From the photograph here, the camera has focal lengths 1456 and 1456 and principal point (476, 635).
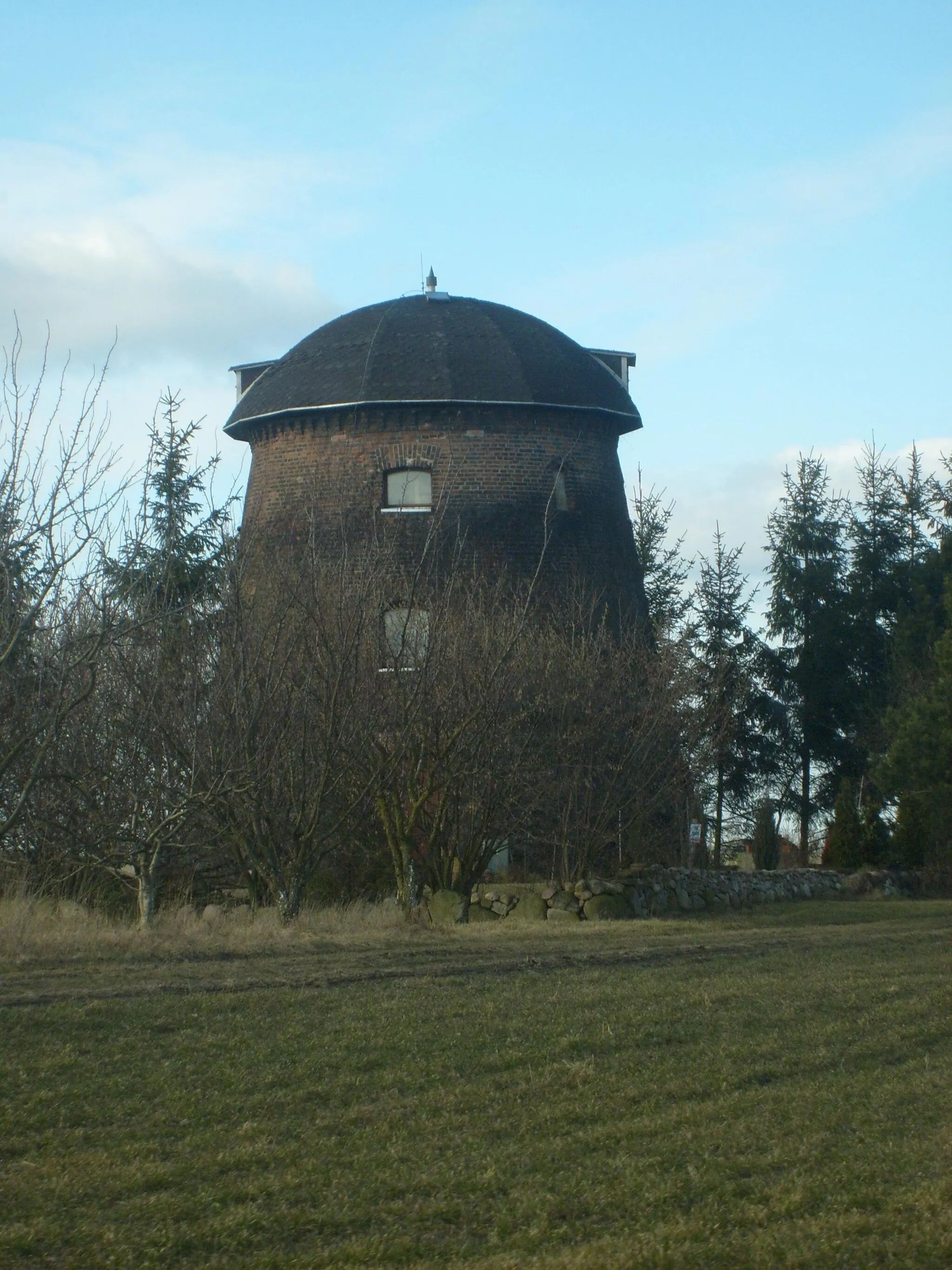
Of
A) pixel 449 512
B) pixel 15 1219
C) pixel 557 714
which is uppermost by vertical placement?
pixel 449 512

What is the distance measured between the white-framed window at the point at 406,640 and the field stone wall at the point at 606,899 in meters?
2.99

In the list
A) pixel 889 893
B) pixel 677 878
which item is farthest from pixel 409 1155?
pixel 889 893

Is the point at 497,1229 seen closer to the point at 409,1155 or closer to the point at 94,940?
the point at 409,1155

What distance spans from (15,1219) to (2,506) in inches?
266

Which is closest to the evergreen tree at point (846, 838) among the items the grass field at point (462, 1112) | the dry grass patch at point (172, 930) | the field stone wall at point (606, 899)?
the field stone wall at point (606, 899)

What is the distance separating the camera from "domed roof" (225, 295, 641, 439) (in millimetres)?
27719

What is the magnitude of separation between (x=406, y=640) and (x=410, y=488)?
10.7 meters

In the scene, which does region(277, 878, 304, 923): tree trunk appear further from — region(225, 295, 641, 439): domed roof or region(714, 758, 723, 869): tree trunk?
region(714, 758, 723, 869): tree trunk

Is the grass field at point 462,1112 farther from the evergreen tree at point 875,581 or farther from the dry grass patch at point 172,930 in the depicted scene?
the evergreen tree at point 875,581

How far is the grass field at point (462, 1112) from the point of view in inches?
208

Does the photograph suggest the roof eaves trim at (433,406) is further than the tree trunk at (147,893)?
Yes

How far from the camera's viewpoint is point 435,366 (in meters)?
28.0

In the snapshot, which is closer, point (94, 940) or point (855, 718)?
point (94, 940)

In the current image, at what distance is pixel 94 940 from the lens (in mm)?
12352
